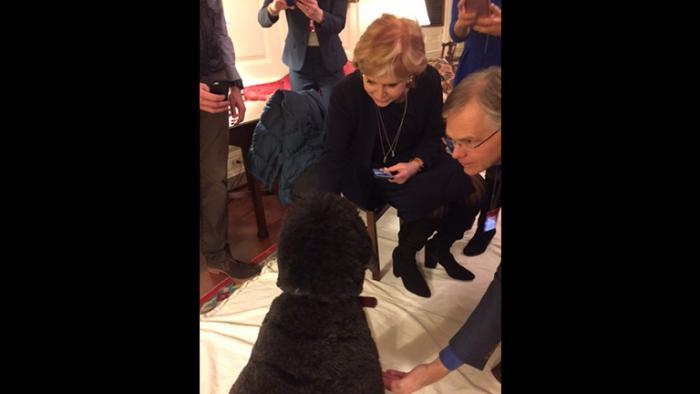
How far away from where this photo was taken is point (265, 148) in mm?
971

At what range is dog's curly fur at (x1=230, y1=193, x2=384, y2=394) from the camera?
579 millimetres

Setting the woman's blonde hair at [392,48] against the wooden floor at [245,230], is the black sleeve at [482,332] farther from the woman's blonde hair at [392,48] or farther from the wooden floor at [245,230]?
the wooden floor at [245,230]

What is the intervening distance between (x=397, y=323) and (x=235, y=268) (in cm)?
53

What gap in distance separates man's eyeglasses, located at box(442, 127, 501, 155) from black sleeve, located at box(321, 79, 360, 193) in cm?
25

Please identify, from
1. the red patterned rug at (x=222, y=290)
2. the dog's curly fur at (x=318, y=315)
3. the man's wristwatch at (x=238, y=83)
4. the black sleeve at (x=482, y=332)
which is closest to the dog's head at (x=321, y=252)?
the dog's curly fur at (x=318, y=315)

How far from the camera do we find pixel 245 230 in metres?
1.08

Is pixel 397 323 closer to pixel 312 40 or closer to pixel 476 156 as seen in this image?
pixel 476 156

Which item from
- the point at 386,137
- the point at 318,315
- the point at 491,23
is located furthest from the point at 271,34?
the point at 318,315

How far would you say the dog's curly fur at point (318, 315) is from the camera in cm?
58

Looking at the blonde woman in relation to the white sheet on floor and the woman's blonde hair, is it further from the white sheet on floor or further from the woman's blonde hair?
the white sheet on floor
